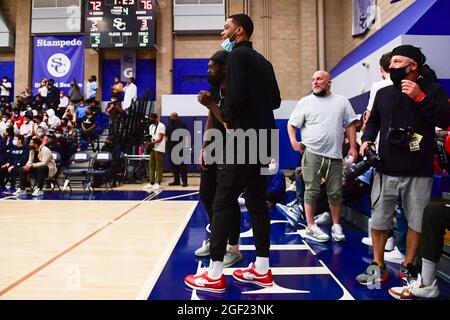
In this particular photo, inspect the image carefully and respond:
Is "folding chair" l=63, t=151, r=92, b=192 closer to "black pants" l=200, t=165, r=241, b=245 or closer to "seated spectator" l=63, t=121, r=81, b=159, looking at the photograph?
"seated spectator" l=63, t=121, r=81, b=159

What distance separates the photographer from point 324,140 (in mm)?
3146

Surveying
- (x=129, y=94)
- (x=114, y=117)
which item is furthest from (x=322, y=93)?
(x=129, y=94)

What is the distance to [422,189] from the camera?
2029 mm

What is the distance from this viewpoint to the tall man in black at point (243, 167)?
6.59 ft

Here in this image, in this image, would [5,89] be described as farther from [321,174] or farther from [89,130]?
[321,174]

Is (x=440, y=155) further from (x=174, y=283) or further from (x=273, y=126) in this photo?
(x=174, y=283)

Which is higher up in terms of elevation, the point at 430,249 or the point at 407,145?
the point at 407,145

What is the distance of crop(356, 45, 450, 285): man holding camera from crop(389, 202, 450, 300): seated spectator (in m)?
0.17

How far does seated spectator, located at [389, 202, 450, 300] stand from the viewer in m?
1.79

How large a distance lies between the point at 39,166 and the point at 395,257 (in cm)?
671

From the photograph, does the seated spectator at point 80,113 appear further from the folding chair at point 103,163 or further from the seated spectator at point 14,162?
the folding chair at point 103,163

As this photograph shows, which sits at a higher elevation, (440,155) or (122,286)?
(440,155)
